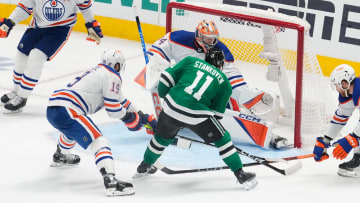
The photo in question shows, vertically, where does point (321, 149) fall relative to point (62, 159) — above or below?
above

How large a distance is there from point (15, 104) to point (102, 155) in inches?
74.5

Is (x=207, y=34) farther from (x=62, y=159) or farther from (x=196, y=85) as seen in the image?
(x=62, y=159)

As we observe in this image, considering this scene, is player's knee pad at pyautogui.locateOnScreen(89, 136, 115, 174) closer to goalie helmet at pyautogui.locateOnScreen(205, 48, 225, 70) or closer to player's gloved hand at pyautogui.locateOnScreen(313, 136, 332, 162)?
goalie helmet at pyautogui.locateOnScreen(205, 48, 225, 70)

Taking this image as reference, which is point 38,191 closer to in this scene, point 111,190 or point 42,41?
point 111,190

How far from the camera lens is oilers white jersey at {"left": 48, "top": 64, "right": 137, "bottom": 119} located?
13.9ft

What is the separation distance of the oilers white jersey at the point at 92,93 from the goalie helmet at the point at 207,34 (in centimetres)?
83

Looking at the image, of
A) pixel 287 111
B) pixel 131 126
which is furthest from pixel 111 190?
pixel 287 111

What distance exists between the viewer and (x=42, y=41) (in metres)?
5.80

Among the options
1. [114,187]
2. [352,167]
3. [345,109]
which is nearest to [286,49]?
[345,109]

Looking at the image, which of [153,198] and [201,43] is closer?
[153,198]

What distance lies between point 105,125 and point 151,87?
516 millimetres

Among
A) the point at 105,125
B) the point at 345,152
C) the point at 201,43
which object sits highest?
the point at 201,43

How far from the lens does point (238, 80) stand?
529 centimetres

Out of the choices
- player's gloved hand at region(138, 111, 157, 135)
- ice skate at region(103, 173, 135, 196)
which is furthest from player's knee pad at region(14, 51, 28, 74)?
ice skate at region(103, 173, 135, 196)
